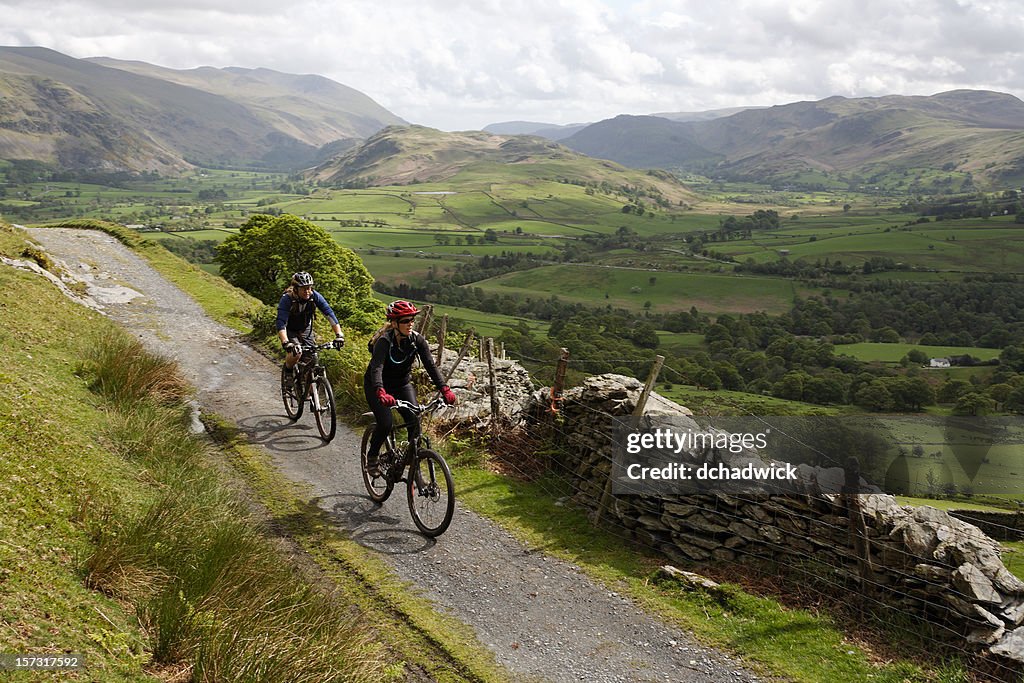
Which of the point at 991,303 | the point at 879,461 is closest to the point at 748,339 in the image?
the point at 991,303

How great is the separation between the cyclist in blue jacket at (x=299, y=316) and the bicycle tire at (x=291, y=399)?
34 cm

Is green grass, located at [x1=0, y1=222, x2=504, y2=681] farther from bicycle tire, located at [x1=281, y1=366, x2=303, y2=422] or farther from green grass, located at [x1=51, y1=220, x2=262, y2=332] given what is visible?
green grass, located at [x1=51, y1=220, x2=262, y2=332]

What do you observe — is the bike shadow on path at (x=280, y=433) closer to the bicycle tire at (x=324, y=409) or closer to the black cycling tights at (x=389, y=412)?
the bicycle tire at (x=324, y=409)

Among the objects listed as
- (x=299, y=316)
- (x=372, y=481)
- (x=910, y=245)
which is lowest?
(x=372, y=481)

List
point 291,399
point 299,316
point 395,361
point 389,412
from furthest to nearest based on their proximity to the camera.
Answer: point 291,399
point 299,316
point 389,412
point 395,361

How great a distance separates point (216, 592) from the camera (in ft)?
20.2

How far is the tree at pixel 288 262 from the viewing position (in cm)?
3269

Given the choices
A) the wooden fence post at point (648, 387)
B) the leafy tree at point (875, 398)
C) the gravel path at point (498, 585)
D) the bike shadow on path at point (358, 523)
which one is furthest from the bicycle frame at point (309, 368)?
the leafy tree at point (875, 398)

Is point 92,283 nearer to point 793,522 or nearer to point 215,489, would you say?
point 215,489

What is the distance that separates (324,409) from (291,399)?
3.93ft

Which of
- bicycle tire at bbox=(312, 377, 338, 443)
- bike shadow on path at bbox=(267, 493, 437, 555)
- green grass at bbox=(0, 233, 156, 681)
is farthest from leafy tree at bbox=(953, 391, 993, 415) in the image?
green grass at bbox=(0, 233, 156, 681)

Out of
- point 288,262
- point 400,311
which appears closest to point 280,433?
point 400,311

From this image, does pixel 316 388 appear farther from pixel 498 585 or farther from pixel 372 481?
pixel 498 585

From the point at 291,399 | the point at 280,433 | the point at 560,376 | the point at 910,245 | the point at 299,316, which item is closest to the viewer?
the point at 560,376
